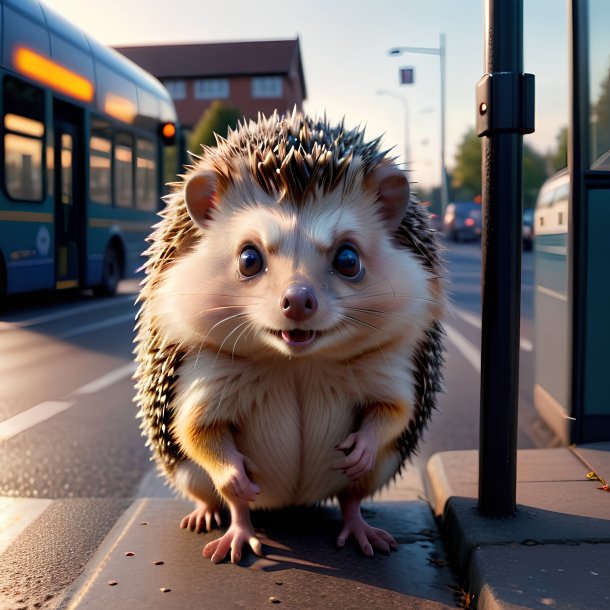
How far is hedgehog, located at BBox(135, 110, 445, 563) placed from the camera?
7.81 ft

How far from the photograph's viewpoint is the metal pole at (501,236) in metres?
2.76

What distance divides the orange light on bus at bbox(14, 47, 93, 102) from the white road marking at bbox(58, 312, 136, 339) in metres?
2.09

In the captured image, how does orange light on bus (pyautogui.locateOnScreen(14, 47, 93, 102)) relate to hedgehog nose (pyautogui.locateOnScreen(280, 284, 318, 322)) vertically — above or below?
above

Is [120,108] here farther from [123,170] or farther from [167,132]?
[123,170]

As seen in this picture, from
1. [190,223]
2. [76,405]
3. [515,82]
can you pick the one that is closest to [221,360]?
[190,223]

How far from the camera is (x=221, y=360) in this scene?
101 inches

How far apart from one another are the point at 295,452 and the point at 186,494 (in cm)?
52

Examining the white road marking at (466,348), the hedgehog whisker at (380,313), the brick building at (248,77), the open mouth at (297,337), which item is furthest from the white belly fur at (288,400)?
the brick building at (248,77)

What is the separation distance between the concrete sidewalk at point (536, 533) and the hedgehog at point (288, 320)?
1.11ft

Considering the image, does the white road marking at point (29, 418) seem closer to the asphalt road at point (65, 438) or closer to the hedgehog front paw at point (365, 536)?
the asphalt road at point (65, 438)

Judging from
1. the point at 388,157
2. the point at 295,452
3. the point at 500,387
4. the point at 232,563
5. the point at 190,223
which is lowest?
the point at 232,563

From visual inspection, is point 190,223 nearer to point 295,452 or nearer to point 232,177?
point 232,177

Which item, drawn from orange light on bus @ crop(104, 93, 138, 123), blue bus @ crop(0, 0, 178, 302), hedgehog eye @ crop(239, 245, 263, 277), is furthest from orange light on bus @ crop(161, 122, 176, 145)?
hedgehog eye @ crop(239, 245, 263, 277)

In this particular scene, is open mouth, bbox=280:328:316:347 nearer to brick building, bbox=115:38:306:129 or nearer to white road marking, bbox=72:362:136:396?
white road marking, bbox=72:362:136:396
